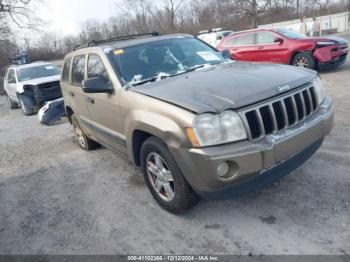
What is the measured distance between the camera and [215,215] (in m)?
3.47

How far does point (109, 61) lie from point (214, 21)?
43.6 meters

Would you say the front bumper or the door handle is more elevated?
the door handle

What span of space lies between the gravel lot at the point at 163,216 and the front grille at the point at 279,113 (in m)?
0.88

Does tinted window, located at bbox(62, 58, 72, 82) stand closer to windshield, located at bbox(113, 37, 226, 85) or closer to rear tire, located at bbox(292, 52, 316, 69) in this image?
windshield, located at bbox(113, 37, 226, 85)

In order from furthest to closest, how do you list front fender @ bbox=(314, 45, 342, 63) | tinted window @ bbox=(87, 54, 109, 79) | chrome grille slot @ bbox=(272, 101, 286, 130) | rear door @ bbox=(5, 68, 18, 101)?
rear door @ bbox=(5, 68, 18, 101) < front fender @ bbox=(314, 45, 342, 63) < tinted window @ bbox=(87, 54, 109, 79) < chrome grille slot @ bbox=(272, 101, 286, 130)

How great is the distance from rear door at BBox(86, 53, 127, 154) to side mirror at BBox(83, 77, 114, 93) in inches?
2.3

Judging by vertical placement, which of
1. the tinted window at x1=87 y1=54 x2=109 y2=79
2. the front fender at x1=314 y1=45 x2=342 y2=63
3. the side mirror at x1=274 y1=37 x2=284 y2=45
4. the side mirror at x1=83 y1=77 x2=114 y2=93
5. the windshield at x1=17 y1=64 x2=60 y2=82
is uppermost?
the tinted window at x1=87 y1=54 x2=109 y2=79

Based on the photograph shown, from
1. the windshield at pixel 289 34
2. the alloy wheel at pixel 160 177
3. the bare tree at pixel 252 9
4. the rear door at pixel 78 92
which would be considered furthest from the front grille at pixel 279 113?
the bare tree at pixel 252 9

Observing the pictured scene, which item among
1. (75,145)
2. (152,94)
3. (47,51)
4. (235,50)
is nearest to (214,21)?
(47,51)

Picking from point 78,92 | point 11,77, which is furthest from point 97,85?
point 11,77

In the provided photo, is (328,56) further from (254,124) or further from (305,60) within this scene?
(254,124)

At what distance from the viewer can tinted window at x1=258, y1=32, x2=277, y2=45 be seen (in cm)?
1110

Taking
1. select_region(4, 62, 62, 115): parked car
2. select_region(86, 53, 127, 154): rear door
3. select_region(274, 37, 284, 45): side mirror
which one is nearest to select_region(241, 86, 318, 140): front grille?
select_region(86, 53, 127, 154): rear door

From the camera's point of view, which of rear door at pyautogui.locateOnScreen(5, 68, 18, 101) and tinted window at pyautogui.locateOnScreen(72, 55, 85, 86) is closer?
tinted window at pyautogui.locateOnScreen(72, 55, 85, 86)
